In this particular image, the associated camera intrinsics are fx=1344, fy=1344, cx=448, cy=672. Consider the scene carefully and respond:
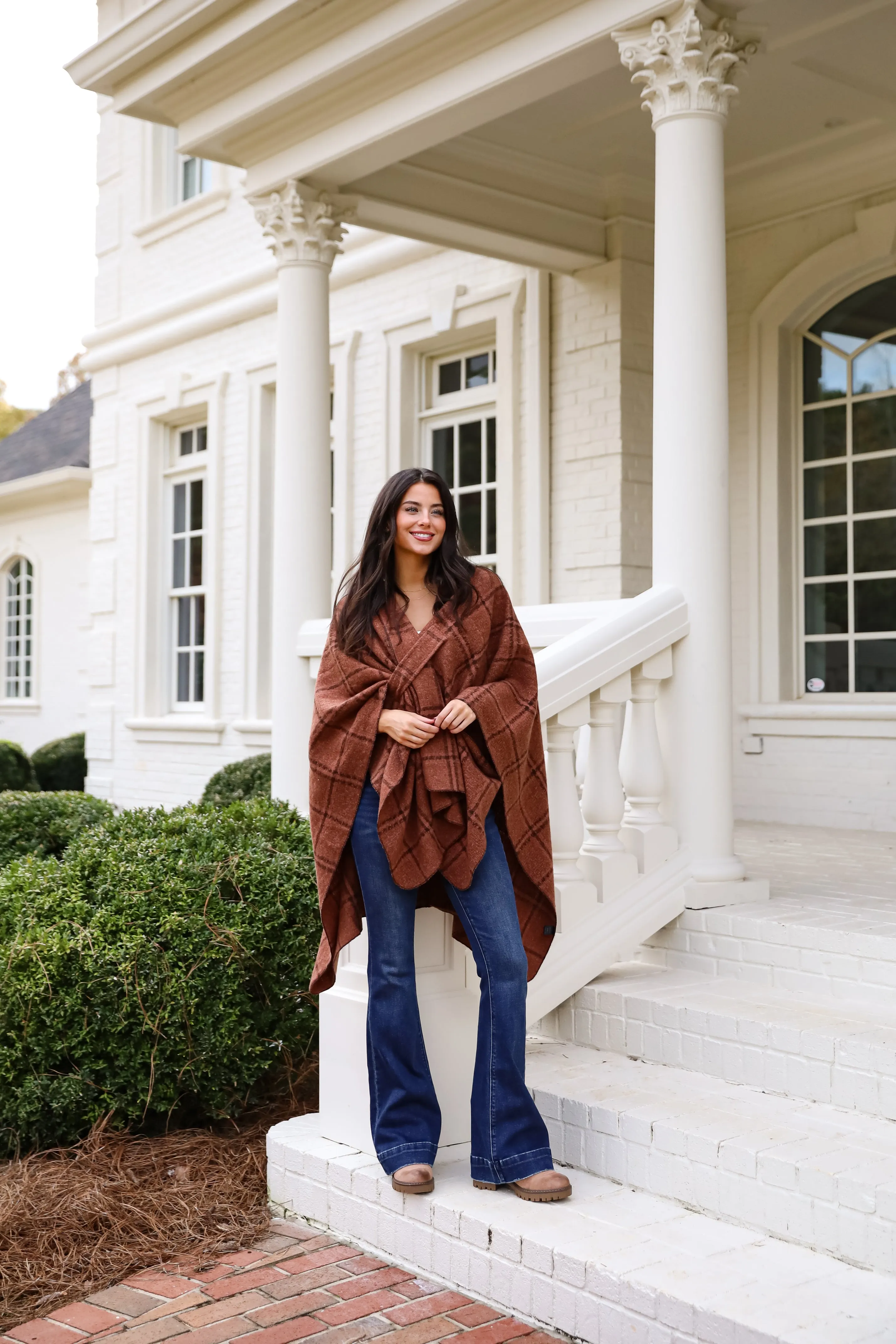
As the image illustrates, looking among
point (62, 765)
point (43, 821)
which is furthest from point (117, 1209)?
point (62, 765)

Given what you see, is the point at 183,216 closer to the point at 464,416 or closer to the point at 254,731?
the point at 464,416

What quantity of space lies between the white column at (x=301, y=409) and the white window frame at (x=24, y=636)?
9939mm

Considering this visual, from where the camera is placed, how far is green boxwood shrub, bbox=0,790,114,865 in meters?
7.14

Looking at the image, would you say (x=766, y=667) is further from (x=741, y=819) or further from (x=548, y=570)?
(x=548, y=570)

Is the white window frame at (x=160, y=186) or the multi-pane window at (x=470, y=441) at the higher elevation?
the white window frame at (x=160, y=186)

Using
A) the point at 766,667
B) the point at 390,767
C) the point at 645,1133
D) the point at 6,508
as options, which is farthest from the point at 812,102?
the point at 6,508

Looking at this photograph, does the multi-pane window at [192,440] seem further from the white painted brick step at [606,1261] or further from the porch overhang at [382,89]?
the white painted brick step at [606,1261]

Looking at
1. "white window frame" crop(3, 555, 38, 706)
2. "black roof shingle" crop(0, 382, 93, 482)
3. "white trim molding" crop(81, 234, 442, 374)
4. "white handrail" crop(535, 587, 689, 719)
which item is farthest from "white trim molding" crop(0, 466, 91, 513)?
"white handrail" crop(535, 587, 689, 719)

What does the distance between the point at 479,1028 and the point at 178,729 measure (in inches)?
336

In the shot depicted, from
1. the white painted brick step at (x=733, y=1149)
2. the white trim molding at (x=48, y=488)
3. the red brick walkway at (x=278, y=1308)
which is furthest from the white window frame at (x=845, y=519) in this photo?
the white trim molding at (x=48, y=488)

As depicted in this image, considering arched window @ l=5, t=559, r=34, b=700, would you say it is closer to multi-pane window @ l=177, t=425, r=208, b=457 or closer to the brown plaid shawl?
multi-pane window @ l=177, t=425, r=208, b=457

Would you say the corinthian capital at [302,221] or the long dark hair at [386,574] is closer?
the long dark hair at [386,574]

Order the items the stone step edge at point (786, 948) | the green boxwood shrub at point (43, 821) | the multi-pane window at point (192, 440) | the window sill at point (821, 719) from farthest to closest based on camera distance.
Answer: the multi-pane window at point (192, 440)
the window sill at point (821, 719)
the green boxwood shrub at point (43, 821)
the stone step edge at point (786, 948)

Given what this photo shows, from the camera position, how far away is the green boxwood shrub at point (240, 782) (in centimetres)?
913
